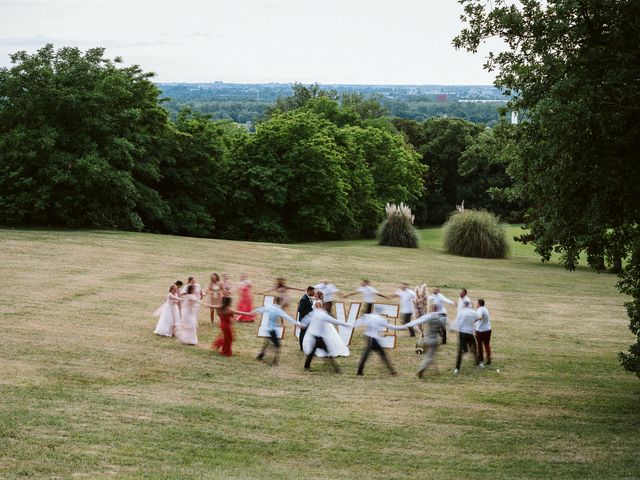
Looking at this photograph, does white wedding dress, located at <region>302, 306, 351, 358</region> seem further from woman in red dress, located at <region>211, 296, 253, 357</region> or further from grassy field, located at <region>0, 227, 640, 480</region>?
woman in red dress, located at <region>211, 296, 253, 357</region>

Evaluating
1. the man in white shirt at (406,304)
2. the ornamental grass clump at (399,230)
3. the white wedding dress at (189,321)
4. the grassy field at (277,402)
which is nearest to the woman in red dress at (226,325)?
the grassy field at (277,402)

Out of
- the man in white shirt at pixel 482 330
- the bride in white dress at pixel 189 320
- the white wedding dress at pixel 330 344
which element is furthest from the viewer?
the bride in white dress at pixel 189 320

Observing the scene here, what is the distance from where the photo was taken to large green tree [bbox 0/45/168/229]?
50.5 metres

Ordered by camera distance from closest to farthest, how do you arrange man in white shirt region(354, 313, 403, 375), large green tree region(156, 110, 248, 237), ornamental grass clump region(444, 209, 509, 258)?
man in white shirt region(354, 313, 403, 375), ornamental grass clump region(444, 209, 509, 258), large green tree region(156, 110, 248, 237)

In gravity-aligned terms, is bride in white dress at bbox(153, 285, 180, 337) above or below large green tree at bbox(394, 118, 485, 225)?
below

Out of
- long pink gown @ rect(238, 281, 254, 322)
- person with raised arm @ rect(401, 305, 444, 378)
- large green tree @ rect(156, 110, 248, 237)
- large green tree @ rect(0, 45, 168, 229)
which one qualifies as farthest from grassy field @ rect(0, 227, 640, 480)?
large green tree @ rect(156, 110, 248, 237)

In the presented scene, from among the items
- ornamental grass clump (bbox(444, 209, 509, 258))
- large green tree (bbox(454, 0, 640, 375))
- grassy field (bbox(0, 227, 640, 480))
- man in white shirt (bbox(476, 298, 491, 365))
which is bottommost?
grassy field (bbox(0, 227, 640, 480))

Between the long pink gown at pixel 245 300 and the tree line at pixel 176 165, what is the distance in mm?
12493

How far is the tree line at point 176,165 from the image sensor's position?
51.2 meters

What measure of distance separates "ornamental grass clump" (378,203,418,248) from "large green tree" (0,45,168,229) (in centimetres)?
1732

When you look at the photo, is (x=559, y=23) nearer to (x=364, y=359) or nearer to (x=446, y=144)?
(x=364, y=359)

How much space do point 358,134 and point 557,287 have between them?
135ft

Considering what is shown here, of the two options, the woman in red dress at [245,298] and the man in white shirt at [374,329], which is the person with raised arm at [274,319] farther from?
the woman in red dress at [245,298]

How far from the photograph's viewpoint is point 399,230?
58.5 meters
